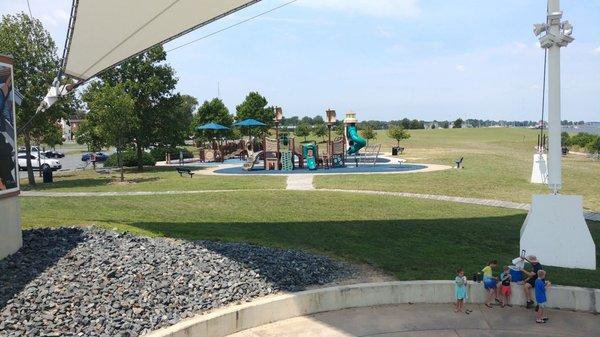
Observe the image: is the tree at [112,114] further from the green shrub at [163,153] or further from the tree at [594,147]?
the tree at [594,147]

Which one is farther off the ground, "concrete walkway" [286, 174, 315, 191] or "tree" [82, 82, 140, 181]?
"tree" [82, 82, 140, 181]

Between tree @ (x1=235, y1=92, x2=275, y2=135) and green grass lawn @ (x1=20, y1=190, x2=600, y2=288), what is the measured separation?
51489 millimetres

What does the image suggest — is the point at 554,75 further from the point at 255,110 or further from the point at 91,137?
the point at 255,110

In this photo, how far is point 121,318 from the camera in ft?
28.8

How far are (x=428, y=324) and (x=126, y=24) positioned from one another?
1157cm

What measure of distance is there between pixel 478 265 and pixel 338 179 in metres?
18.3

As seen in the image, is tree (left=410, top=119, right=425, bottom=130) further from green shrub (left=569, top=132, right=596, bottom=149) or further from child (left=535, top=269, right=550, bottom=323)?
child (left=535, top=269, right=550, bottom=323)

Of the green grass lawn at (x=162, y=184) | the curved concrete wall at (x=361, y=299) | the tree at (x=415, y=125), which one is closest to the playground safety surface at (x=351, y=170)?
the green grass lawn at (x=162, y=184)

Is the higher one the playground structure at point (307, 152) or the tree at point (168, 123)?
the tree at point (168, 123)

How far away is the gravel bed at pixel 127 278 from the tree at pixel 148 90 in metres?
28.8

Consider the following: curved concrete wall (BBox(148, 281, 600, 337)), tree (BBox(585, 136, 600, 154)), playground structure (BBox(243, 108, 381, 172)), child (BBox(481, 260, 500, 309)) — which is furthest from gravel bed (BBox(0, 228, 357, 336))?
tree (BBox(585, 136, 600, 154))

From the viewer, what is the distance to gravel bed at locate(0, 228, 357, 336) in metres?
8.65

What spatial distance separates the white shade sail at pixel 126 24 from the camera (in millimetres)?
13188

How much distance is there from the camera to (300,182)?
29.3m
